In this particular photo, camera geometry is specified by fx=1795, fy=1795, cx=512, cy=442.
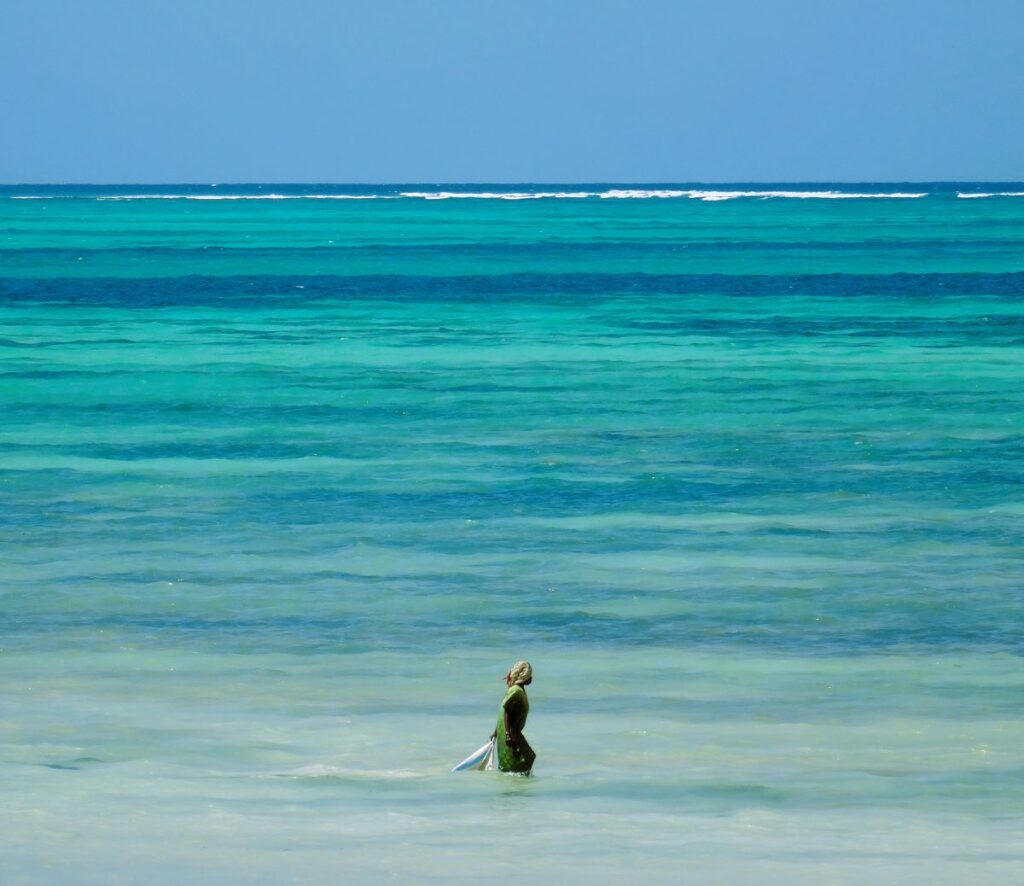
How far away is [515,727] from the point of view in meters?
11.3

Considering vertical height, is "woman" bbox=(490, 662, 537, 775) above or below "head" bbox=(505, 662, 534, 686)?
below

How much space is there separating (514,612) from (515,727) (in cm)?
477

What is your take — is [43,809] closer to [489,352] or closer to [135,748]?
[135,748]

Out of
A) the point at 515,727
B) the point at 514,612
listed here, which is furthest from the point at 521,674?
the point at 514,612

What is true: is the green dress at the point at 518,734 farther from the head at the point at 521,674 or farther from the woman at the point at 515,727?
the head at the point at 521,674

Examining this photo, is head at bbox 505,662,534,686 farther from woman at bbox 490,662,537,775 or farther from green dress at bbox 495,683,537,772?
green dress at bbox 495,683,537,772

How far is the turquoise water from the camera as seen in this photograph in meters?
10.5

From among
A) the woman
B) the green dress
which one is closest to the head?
the woman

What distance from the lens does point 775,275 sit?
6894 cm

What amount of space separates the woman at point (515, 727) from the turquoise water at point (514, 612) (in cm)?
21

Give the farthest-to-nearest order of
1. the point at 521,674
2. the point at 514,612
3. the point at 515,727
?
the point at 514,612
the point at 515,727
the point at 521,674

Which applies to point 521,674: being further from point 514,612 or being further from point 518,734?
point 514,612

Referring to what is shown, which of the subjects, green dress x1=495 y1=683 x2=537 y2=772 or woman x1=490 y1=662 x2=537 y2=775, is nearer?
woman x1=490 y1=662 x2=537 y2=775

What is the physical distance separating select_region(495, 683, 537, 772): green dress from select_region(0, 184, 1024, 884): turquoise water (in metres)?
0.20
